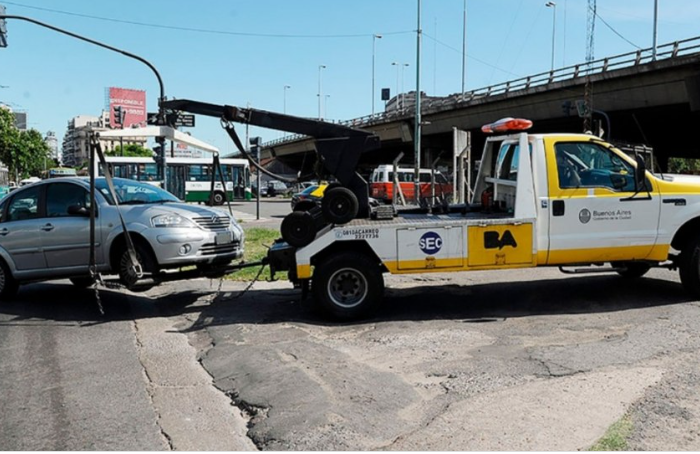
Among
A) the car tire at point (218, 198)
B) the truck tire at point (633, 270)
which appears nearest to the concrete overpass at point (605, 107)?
the car tire at point (218, 198)

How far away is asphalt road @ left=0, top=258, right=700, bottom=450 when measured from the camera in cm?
422

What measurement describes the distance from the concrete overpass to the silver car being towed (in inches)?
595

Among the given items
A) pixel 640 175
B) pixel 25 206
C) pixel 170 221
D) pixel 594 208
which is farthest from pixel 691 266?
pixel 25 206

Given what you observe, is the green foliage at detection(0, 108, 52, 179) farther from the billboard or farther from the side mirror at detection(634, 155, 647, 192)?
the side mirror at detection(634, 155, 647, 192)

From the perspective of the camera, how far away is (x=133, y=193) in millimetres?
9258

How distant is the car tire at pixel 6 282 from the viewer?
353 inches

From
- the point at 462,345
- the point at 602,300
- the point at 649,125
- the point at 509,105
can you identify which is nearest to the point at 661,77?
the point at 649,125

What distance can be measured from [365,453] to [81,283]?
7.77 m

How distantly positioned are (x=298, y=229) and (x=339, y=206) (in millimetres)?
557

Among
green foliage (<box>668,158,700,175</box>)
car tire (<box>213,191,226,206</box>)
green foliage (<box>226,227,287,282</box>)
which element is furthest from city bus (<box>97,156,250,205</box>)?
green foliage (<box>668,158,700,175</box>)

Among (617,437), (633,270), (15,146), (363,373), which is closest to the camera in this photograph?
(617,437)

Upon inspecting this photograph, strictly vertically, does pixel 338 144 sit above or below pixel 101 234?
above

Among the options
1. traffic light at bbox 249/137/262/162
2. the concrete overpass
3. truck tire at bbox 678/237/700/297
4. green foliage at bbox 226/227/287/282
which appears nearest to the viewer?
truck tire at bbox 678/237/700/297

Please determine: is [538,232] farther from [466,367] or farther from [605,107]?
[605,107]
